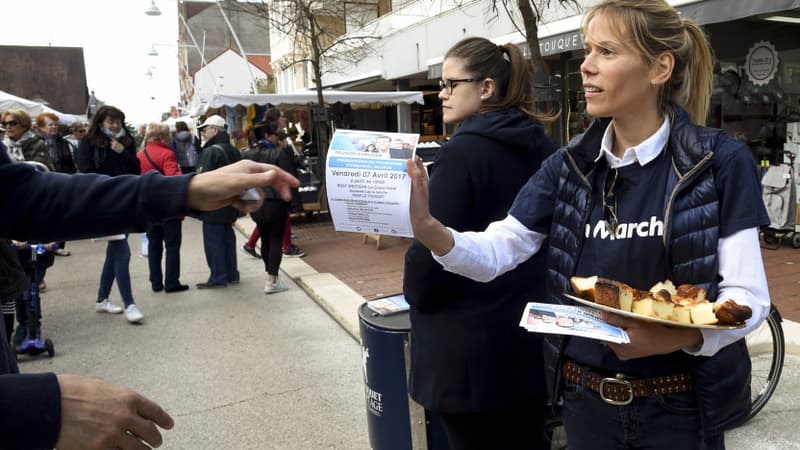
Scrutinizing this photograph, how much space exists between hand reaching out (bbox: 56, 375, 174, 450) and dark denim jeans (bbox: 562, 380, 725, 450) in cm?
115

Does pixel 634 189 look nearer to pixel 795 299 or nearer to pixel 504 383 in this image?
pixel 504 383

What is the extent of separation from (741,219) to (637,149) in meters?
0.34

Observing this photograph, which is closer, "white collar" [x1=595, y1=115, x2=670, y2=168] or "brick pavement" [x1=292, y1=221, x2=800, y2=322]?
"white collar" [x1=595, y1=115, x2=670, y2=168]

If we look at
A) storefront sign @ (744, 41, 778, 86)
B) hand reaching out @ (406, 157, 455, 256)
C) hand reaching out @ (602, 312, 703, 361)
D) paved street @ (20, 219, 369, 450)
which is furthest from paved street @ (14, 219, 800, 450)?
storefront sign @ (744, 41, 778, 86)

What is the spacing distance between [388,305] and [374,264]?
5239 mm

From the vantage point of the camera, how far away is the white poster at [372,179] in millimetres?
1650

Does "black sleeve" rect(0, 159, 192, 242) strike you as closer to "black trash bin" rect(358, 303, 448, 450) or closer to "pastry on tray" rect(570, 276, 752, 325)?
"pastry on tray" rect(570, 276, 752, 325)

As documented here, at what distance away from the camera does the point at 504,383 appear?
2131mm

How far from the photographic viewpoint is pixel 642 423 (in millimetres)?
1616

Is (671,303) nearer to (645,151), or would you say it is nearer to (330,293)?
(645,151)

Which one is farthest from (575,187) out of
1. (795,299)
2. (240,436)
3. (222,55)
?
(222,55)

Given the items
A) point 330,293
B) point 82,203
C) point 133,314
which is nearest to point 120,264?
point 133,314

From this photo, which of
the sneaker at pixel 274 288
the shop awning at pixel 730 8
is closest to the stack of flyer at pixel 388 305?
the sneaker at pixel 274 288

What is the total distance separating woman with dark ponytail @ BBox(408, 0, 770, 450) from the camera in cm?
150
